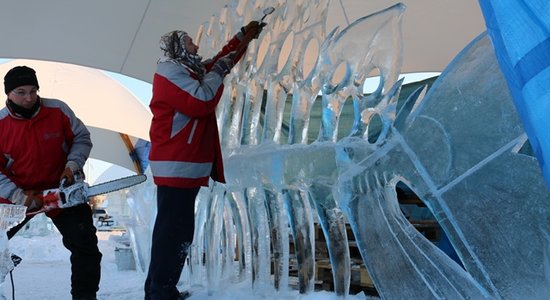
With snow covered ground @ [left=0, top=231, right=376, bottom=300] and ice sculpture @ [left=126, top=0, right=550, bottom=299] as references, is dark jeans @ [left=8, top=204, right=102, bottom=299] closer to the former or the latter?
snow covered ground @ [left=0, top=231, right=376, bottom=300]

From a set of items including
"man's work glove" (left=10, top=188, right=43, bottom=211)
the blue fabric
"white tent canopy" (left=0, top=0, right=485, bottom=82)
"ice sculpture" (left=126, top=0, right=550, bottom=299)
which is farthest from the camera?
"white tent canopy" (left=0, top=0, right=485, bottom=82)

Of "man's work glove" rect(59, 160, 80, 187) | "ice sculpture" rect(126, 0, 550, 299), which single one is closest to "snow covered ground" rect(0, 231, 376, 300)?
"ice sculpture" rect(126, 0, 550, 299)

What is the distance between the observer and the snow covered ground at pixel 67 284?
3408 millimetres

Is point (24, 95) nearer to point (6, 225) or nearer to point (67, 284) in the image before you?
point (6, 225)

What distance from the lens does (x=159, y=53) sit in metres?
7.68

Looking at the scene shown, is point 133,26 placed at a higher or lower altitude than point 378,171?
higher

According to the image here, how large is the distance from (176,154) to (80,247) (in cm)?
87

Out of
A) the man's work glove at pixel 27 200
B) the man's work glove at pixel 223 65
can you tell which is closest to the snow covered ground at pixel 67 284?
the man's work glove at pixel 27 200

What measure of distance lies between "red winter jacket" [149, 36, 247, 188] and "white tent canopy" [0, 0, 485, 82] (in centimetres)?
425

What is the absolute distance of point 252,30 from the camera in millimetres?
3342

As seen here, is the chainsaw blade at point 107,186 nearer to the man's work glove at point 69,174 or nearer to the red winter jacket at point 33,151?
the man's work glove at point 69,174

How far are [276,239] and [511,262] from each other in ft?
5.10

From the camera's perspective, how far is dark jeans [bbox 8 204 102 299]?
A: 10.8 feet

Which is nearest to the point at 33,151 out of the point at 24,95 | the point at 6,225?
the point at 24,95
